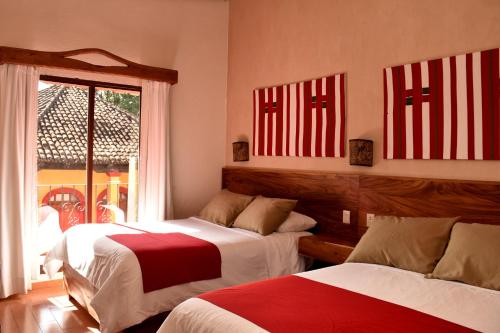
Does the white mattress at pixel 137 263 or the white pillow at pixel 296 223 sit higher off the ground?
the white pillow at pixel 296 223

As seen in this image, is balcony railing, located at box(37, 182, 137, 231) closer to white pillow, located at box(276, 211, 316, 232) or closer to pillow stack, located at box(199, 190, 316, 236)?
pillow stack, located at box(199, 190, 316, 236)

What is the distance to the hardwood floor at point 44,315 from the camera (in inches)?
115

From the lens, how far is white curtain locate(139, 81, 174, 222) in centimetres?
429

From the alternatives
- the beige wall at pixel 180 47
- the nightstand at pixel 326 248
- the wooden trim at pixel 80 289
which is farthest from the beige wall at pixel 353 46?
the wooden trim at pixel 80 289

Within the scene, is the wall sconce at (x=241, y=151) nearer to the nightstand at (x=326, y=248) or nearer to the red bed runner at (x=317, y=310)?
the nightstand at (x=326, y=248)

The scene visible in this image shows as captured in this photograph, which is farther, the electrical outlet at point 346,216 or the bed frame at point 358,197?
the electrical outlet at point 346,216

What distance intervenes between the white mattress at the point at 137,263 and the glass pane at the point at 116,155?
792mm

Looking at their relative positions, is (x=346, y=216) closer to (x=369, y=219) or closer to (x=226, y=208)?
(x=369, y=219)

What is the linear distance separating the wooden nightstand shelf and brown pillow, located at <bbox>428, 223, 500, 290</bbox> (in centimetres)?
78

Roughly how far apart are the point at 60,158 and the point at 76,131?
309 millimetres

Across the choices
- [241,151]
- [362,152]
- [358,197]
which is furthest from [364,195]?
[241,151]

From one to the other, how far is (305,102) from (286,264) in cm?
150

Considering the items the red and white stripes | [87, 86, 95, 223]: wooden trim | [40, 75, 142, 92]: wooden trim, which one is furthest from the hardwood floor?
the red and white stripes

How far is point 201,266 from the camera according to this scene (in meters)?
2.84
